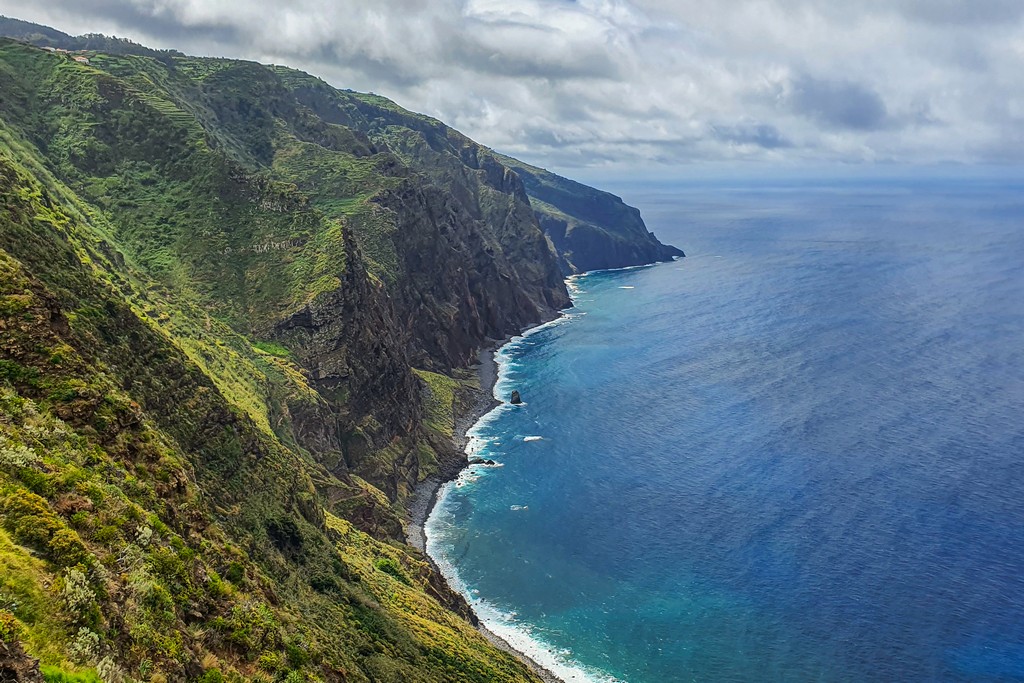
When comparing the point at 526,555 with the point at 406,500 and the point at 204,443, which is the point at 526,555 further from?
the point at 204,443

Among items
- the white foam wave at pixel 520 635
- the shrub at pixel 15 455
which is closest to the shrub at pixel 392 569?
the white foam wave at pixel 520 635

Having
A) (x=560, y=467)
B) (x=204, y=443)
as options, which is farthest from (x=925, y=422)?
(x=204, y=443)

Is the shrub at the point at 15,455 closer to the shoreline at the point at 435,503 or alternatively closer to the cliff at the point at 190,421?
the cliff at the point at 190,421

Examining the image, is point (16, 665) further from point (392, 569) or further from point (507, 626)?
point (507, 626)

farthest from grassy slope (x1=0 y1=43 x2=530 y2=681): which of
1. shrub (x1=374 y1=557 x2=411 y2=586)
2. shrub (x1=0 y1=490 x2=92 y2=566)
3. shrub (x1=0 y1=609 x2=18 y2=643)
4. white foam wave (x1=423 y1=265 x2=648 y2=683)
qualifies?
white foam wave (x1=423 y1=265 x2=648 y2=683)

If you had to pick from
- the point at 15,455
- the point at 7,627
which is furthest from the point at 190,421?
the point at 7,627

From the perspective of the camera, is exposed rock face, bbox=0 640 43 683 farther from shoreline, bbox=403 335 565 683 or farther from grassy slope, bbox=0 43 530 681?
shoreline, bbox=403 335 565 683
